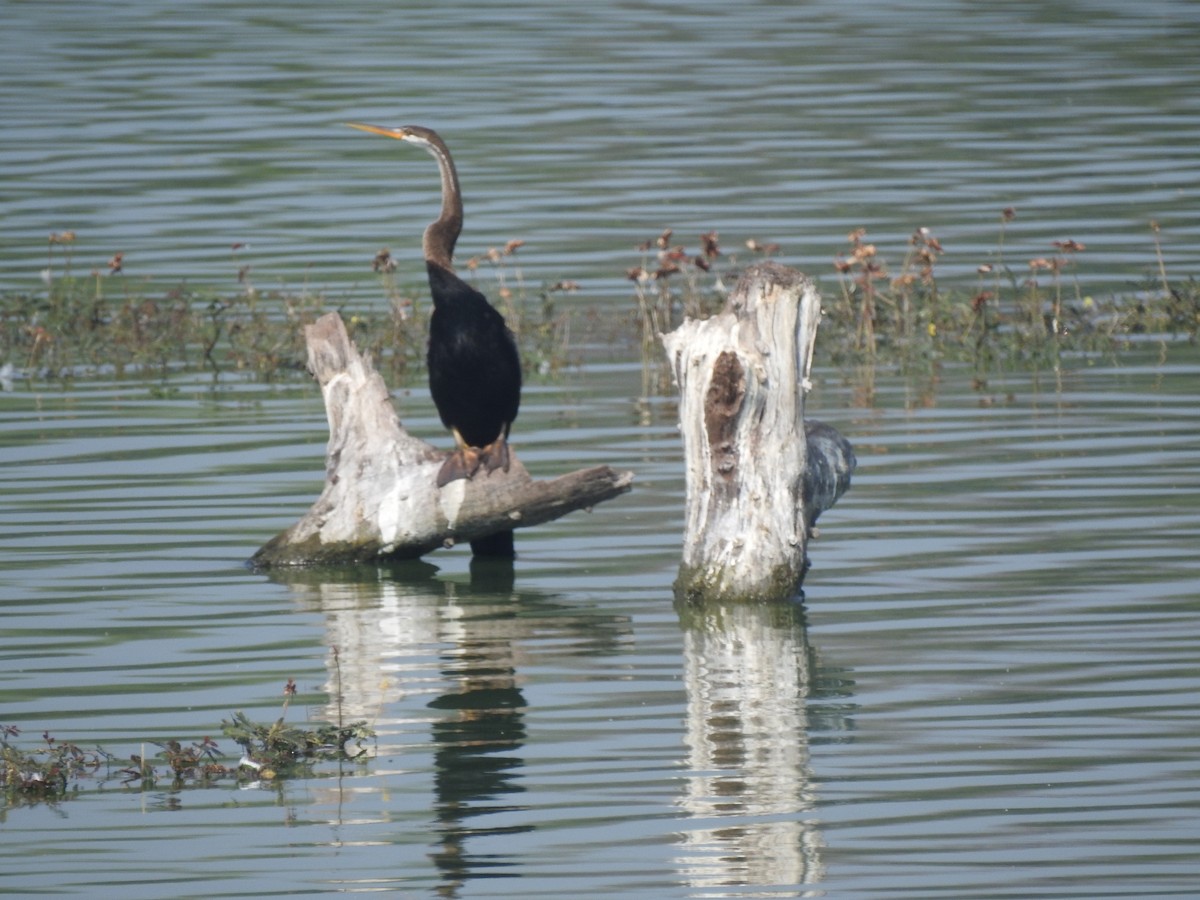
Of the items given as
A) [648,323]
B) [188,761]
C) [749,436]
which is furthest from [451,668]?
[648,323]

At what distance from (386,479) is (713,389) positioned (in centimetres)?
185

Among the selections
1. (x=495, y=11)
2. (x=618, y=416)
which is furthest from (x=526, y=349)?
(x=495, y=11)

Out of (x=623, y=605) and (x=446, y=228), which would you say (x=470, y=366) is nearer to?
(x=446, y=228)

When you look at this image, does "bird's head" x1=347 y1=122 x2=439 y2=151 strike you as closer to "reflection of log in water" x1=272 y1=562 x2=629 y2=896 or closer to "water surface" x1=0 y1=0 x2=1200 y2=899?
"water surface" x1=0 y1=0 x2=1200 y2=899

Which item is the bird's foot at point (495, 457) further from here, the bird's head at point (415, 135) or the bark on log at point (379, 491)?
the bird's head at point (415, 135)

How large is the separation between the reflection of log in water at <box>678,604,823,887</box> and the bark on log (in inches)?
45.0

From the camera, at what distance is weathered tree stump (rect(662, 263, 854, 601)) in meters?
8.84

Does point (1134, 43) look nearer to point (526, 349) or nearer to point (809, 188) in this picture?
point (809, 188)

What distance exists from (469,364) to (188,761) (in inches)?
138

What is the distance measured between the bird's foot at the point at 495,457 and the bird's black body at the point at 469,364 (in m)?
0.16

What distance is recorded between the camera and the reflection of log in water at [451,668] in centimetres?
699

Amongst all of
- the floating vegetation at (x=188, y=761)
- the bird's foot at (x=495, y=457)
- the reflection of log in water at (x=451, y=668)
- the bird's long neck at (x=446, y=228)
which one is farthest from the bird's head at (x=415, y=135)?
the floating vegetation at (x=188, y=761)

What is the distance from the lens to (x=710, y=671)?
8.45 metres

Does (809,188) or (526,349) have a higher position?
(809,188)
